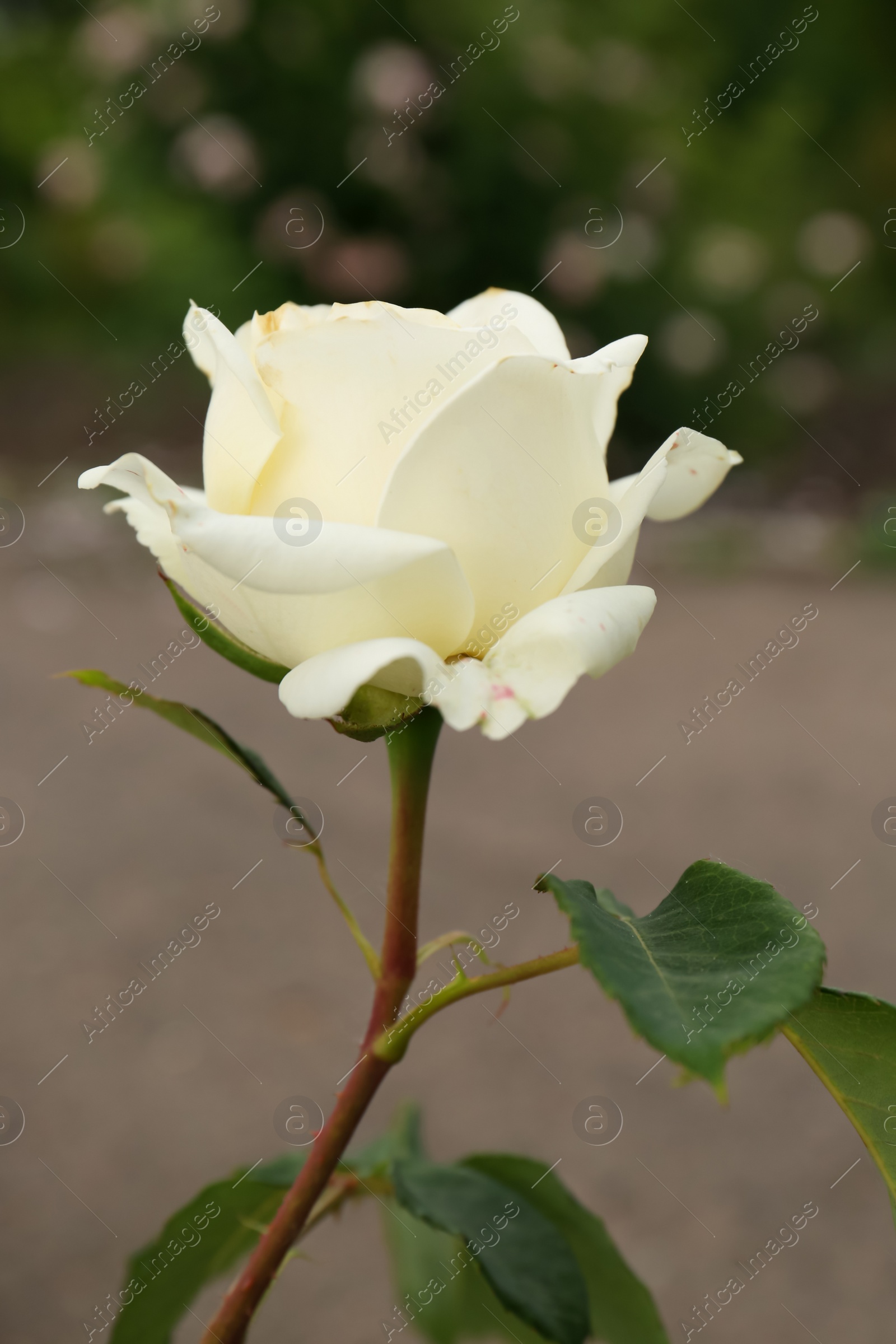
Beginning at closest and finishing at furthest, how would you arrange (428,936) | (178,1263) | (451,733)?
(178,1263) → (428,936) → (451,733)

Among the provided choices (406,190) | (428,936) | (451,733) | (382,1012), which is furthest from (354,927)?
(406,190)

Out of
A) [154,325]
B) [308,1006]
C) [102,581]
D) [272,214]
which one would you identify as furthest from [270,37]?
[308,1006]

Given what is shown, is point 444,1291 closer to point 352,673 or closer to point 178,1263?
point 178,1263

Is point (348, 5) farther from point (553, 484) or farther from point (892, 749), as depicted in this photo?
point (553, 484)

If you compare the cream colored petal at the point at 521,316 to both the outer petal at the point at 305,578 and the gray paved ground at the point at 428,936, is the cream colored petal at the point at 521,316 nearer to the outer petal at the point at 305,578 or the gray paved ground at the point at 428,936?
the outer petal at the point at 305,578

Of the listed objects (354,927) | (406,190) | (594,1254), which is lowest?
(594,1254)

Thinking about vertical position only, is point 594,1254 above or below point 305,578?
below

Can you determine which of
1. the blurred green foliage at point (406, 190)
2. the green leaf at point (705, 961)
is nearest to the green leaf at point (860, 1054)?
the green leaf at point (705, 961)

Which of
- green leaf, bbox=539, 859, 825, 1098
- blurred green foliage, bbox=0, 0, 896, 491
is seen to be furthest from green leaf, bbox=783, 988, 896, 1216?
blurred green foliage, bbox=0, 0, 896, 491
